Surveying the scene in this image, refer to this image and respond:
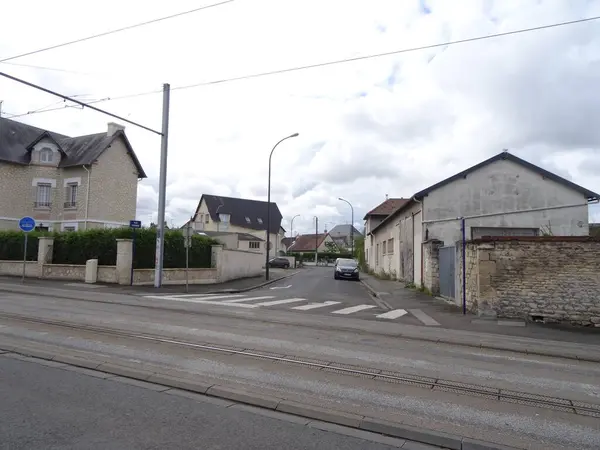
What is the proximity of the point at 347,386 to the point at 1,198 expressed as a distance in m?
35.6

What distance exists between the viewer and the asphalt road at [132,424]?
4.12m

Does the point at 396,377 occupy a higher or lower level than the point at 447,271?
lower

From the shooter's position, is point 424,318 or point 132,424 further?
point 424,318

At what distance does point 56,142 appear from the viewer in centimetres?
3641

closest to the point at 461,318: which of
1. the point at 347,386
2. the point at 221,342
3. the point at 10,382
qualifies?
the point at 221,342

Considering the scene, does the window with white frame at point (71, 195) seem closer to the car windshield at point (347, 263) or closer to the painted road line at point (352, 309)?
the car windshield at point (347, 263)

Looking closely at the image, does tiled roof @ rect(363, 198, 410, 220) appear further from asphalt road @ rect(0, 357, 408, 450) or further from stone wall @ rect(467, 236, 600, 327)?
asphalt road @ rect(0, 357, 408, 450)

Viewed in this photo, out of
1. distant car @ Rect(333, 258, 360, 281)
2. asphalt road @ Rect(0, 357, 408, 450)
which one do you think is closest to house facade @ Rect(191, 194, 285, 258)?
distant car @ Rect(333, 258, 360, 281)

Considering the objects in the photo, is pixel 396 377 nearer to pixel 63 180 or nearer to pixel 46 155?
pixel 63 180

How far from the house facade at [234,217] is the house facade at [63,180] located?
31.3 m

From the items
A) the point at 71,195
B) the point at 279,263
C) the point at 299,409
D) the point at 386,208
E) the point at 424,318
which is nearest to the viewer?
the point at 299,409

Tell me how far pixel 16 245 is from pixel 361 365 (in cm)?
2690

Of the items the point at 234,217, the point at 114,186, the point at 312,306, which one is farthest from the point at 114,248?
the point at 234,217

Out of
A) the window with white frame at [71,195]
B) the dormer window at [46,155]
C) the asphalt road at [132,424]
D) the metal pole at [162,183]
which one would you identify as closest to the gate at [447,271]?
the metal pole at [162,183]
